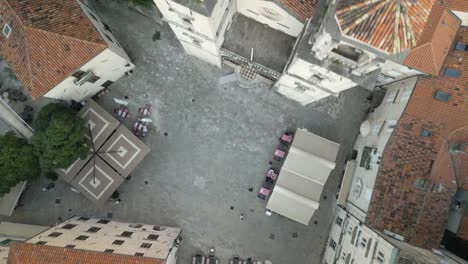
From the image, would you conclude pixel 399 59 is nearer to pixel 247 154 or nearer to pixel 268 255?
pixel 247 154

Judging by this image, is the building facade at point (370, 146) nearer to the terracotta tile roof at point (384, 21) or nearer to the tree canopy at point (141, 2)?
the terracotta tile roof at point (384, 21)

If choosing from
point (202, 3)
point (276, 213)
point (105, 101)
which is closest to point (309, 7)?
point (202, 3)

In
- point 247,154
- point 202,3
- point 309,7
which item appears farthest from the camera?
point 247,154

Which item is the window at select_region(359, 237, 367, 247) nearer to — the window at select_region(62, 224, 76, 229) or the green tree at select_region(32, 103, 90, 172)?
the green tree at select_region(32, 103, 90, 172)

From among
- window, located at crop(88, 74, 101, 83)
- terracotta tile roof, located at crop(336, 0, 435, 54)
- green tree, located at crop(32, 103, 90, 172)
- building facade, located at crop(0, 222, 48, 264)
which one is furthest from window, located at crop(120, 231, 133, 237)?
terracotta tile roof, located at crop(336, 0, 435, 54)

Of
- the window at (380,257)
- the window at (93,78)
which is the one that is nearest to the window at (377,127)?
the window at (380,257)

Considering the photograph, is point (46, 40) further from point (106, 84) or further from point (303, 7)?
point (303, 7)

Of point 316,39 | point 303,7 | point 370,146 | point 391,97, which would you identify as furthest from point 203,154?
point 391,97
